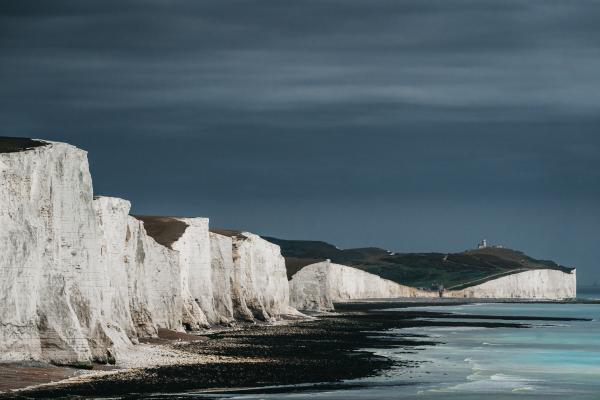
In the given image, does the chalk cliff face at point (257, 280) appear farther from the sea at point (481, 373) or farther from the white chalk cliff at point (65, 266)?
the white chalk cliff at point (65, 266)

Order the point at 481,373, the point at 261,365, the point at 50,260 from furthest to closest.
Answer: the point at 481,373 → the point at 261,365 → the point at 50,260

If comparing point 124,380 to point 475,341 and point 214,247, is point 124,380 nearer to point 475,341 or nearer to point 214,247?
point 475,341

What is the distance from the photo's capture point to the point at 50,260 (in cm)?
4903

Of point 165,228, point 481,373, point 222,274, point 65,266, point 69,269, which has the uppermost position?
point 165,228

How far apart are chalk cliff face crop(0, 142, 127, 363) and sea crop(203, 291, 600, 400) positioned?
854 cm

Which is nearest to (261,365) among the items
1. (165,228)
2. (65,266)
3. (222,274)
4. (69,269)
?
(69,269)

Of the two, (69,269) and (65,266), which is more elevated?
(65,266)

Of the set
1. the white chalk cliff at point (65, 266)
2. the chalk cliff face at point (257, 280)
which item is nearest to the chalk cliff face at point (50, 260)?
the white chalk cliff at point (65, 266)

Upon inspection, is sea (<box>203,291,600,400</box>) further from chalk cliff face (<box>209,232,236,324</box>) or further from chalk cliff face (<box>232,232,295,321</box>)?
chalk cliff face (<box>232,232,295,321</box>)

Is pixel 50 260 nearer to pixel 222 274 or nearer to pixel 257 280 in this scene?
pixel 222 274

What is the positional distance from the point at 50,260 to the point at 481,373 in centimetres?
2206

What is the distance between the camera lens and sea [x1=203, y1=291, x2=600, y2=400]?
46969 mm

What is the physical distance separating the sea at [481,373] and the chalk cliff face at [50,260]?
8.54 metres

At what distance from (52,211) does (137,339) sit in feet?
50.6
